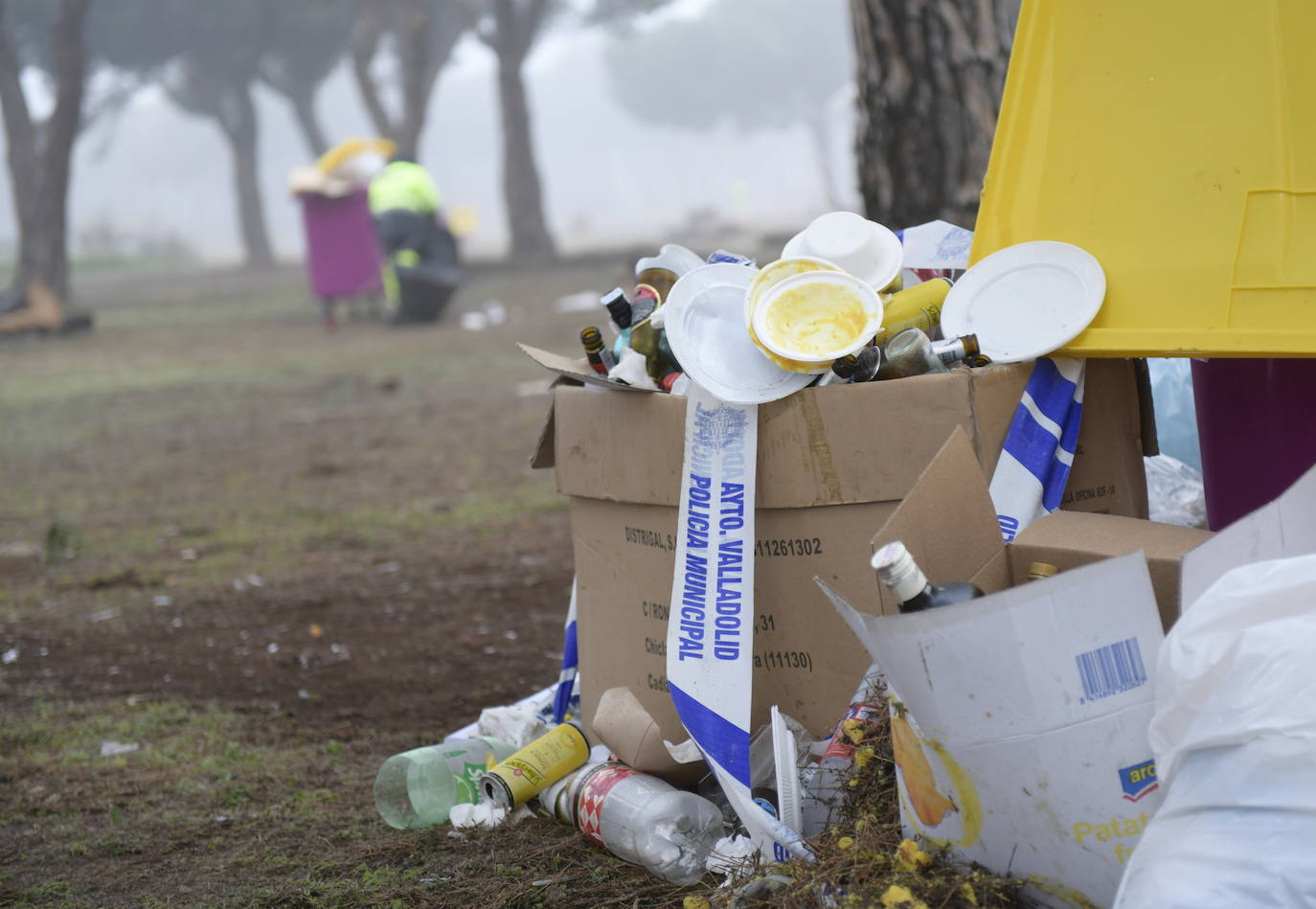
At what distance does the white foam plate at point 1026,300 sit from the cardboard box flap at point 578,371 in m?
0.56

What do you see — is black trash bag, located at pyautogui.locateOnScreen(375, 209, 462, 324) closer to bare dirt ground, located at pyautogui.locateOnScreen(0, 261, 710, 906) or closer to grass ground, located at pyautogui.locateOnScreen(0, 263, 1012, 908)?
bare dirt ground, located at pyautogui.locateOnScreen(0, 261, 710, 906)

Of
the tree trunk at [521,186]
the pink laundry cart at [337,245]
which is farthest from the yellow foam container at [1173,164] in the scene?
the tree trunk at [521,186]

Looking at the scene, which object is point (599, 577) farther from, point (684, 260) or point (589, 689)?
point (684, 260)

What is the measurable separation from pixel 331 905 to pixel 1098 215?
1.66m

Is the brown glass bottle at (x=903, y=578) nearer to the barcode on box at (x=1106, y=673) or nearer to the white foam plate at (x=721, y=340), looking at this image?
the barcode on box at (x=1106, y=673)

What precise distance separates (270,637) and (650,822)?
2.04m

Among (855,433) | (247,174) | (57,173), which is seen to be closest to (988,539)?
(855,433)

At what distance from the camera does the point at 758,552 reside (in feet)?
6.39

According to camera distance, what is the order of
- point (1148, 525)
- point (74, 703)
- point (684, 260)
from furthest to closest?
point (74, 703)
point (684, 260)
point (1148, 525)

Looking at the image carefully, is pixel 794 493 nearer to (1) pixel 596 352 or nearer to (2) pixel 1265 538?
(1) pixel 596 352

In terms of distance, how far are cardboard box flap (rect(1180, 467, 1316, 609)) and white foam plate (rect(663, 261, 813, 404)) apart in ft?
2.05

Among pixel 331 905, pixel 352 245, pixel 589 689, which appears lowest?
pixel 331 905

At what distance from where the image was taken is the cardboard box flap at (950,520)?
159cm

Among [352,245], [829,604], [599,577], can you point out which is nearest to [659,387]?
[599,577]
